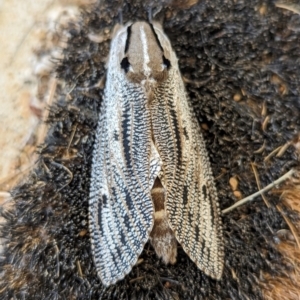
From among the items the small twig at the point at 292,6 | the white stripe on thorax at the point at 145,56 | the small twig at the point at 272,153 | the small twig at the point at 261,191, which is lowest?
the small twig at the point at 261,191

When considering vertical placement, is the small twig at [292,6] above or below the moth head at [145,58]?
above

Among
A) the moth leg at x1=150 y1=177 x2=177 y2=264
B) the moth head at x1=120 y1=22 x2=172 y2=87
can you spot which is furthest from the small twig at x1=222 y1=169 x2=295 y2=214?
the moth head at x1=120 y1=22 x2=172 y2=87

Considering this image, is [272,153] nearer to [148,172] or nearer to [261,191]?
[261,191]

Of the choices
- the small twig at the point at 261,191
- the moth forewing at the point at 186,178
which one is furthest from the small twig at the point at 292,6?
the small twig at the point at 261,191

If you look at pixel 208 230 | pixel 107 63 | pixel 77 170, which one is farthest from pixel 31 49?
pixel 208 230

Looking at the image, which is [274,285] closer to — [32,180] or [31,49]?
[32,180]

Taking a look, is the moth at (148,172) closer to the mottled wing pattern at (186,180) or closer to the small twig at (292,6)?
the mottled wing pattern at (186,180)
